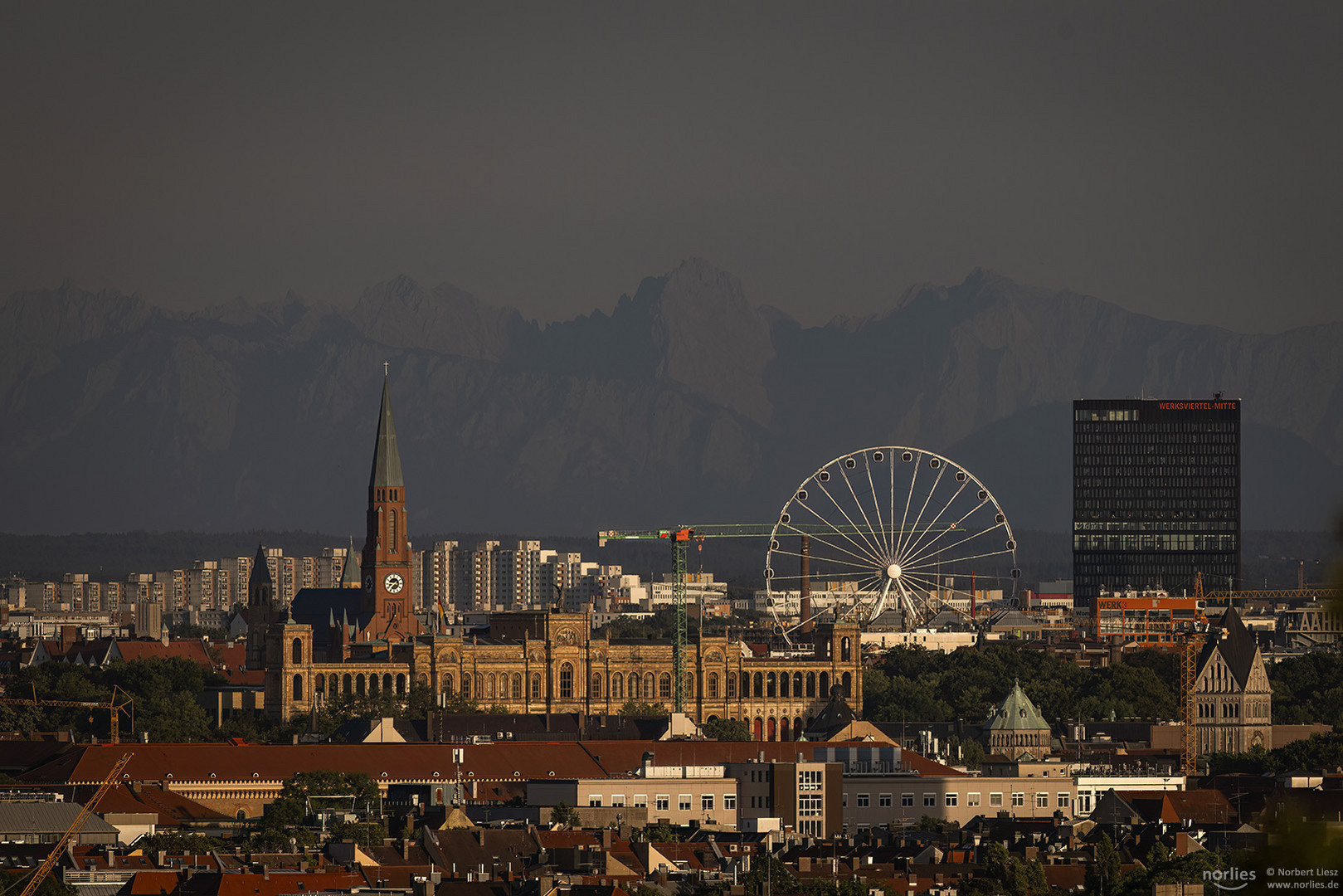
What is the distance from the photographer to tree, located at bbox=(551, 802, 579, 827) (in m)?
123

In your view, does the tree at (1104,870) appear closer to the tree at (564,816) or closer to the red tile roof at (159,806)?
the tree at (564,816)

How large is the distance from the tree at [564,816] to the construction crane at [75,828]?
674 inches

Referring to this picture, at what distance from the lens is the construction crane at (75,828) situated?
93.0m

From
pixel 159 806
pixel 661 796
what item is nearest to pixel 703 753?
pixel 661 796

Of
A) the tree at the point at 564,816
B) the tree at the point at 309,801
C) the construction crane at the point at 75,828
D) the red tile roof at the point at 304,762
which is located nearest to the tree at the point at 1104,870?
the tree at the point at 564,816

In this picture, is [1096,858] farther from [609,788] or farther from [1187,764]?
[1187,764]

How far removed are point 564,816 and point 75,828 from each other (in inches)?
751

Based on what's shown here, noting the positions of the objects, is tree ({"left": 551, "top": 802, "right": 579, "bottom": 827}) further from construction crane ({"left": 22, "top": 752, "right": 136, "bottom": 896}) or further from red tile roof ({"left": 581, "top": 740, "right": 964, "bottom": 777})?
red tile roof ({"left": 581, "top": 740, "right": 964, "bottom": 777})

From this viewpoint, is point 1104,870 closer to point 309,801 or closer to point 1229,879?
point 1229,879

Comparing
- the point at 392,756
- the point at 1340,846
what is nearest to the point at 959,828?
the point at 392,756

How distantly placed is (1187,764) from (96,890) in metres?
100

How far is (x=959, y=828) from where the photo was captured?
134m

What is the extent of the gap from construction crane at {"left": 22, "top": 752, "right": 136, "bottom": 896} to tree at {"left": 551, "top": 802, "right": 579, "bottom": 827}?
17110 millimetres

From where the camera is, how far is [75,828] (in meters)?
115
